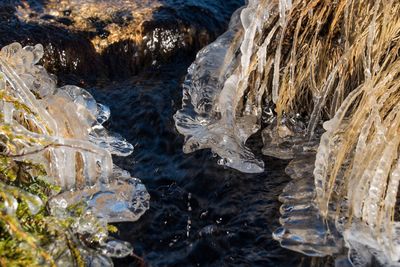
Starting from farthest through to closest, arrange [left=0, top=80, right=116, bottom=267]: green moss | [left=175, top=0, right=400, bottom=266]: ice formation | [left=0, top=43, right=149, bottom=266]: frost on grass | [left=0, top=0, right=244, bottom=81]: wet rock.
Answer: [left=0, top=0, right=244, bottom=81]: wet rock < [left=175, top=0, right=400, bottom=266]: ice formation < [left=0, top=43, right=149, bottom=266]: frost on grass < [left=0, top=80, right=116, bottom=267]: green moss

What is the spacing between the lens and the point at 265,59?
5.07 metres

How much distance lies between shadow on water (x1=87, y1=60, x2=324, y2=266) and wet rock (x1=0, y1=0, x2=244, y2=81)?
86 cm

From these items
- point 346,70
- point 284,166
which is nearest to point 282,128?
point 284,166

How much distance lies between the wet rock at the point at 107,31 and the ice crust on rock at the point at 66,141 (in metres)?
1.36

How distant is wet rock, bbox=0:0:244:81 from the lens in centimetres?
657

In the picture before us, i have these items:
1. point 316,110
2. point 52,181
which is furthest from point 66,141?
point 316,110

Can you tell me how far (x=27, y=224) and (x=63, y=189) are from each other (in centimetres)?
78

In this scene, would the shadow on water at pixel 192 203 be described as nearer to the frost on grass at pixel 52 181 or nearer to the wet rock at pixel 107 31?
the frost on grass at pixel 52 181

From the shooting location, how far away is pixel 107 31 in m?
6.87

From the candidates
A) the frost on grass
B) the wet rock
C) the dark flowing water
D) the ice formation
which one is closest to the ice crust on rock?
the frost on grass

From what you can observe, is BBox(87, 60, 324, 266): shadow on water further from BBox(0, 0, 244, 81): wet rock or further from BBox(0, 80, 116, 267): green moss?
BBox(0, 0, 244, 81): wet rock

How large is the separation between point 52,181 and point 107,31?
3.01m

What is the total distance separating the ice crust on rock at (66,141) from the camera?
13.0 feet

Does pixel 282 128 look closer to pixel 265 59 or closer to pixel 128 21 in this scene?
pixel 265 59
